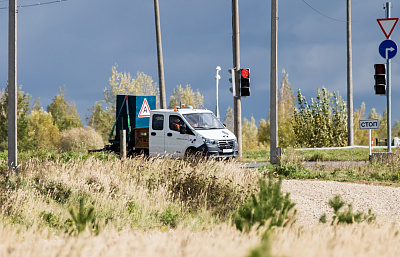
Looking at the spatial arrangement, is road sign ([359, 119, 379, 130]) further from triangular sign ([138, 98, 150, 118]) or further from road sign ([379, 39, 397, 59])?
triangular sign ([138, 98, 150, 118])

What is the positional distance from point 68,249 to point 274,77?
15.8m

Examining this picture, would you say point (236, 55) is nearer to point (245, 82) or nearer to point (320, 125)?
point (245, 82)

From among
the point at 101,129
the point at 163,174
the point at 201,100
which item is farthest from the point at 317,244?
the point at 201,100

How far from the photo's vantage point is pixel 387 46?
1909 cm

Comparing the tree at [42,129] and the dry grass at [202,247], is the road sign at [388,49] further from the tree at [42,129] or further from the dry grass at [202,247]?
the tree at [42,129]

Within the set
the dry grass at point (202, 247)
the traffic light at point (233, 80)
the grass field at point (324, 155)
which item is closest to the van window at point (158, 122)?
the traffic light at point (233, 80)

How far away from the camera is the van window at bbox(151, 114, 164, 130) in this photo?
1903 cm

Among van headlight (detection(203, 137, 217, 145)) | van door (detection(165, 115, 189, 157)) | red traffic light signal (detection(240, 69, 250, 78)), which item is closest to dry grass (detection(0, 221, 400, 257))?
van headlight (detection(203, 137, 217, 145))

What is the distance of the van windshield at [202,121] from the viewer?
60.5 feet

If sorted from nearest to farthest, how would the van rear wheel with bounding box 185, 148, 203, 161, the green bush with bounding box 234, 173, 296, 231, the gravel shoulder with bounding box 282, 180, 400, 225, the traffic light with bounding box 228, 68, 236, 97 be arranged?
the green bush with bounding box 234, 173, 296, 231, the gravel shoulder with bounding box 282, 180, 400, 225, the van rear wheel with bounding box 185, 148, 203, 161, the traffic light with bounding box 228, 68, 236, 97

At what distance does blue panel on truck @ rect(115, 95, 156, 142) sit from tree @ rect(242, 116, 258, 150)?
27622mm

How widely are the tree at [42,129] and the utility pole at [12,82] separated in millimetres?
36681

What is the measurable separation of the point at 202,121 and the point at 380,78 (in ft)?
25.4

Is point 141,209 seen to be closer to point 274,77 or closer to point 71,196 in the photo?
point 71,196
